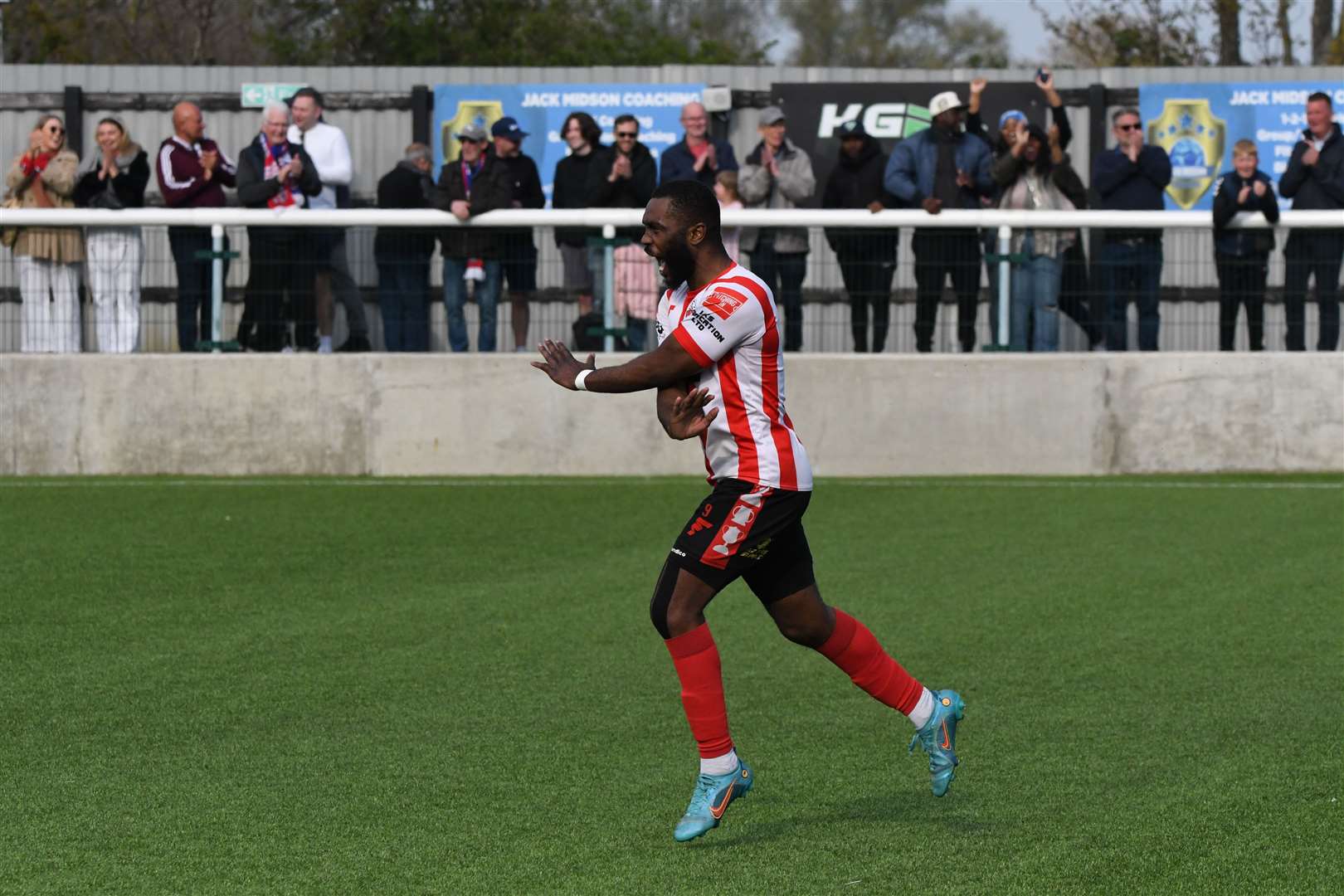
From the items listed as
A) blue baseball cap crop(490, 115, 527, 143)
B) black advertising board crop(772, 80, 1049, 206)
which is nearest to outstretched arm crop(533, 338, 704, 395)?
blue baseball cap crop(490, 115, 527, 143)

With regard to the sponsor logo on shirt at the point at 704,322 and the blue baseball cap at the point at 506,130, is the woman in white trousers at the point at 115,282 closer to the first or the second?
the blue baseball cap at the point at 506,130

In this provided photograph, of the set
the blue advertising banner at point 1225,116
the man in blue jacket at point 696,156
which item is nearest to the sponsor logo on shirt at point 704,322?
the man in blue jacket at point 696,156

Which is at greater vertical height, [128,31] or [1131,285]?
[128,31]

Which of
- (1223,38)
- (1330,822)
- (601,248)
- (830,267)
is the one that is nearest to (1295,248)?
(830,267)

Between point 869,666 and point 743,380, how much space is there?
954 millimetres

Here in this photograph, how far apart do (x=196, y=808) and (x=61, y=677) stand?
213cm

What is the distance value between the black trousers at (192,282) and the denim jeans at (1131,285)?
20.5ft

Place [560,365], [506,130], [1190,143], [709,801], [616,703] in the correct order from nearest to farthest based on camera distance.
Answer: [709,801] → [560,365] → [616,703] → [506,130] → [1190,143]

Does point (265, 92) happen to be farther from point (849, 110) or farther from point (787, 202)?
point (787, 202)

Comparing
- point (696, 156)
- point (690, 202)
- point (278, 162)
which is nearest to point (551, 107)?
point (696, 156)

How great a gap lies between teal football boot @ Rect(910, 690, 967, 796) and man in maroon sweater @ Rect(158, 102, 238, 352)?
918cm

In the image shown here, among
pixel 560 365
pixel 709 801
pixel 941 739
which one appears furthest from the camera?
pixel 941 739

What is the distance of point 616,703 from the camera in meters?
7.23

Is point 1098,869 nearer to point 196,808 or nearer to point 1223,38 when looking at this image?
point 196,808
